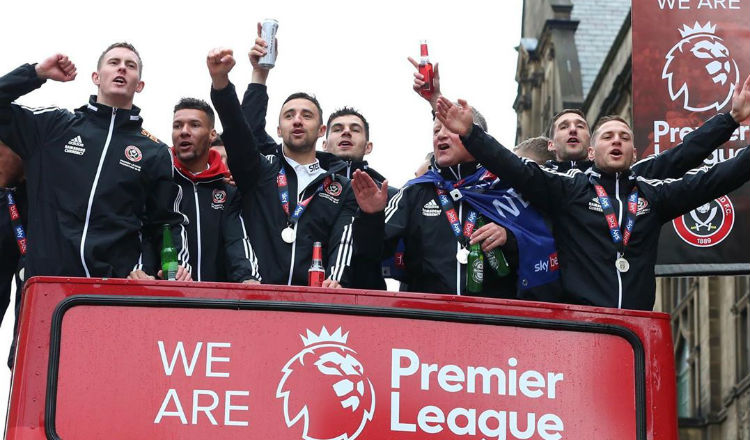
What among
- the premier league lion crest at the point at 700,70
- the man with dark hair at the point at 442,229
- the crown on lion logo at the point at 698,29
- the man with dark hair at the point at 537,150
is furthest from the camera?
the crown on lion logo at the point at 698,29

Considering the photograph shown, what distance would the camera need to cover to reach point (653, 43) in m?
12.9

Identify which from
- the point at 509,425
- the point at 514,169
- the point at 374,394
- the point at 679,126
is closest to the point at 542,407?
the point at 509,425

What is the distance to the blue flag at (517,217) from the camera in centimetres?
819

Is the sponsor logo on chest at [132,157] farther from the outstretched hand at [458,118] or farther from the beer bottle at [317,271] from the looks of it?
the outstretched hand at [458,118]

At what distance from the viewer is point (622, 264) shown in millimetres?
8219

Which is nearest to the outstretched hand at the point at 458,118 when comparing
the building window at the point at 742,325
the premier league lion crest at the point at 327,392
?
the premier league lion crest at the point at 327,392

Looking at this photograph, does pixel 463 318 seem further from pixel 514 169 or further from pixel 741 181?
pixel 741 181

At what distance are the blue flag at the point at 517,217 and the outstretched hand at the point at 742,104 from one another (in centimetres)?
172

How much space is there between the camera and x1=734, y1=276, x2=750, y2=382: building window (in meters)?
33.3

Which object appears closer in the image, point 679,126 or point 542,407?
point 542,407

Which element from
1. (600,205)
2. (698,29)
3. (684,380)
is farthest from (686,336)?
(600,205)

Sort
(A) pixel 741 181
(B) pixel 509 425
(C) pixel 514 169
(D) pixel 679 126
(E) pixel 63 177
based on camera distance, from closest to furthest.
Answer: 1. (B) pixel 509 425
2. (E) pixel 63 177
3. (C) pixel 514 169
4. (A) pixel 741 181
5. (D) pixel 679 126

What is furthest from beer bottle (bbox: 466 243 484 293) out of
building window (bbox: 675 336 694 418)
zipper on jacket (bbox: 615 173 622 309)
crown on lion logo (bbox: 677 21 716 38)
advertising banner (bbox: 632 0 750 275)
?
building window (bbox: 675 336 694 418)

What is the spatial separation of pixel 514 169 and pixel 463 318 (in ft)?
6.07
